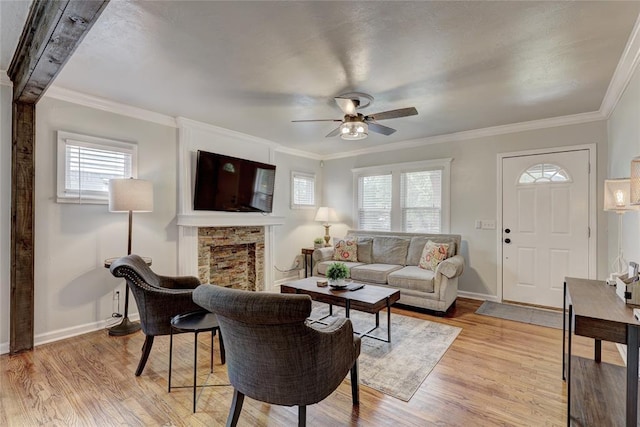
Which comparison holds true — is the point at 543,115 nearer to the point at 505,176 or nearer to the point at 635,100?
the point at 505,176

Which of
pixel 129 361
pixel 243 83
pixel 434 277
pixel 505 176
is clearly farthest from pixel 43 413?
pixel 505 176

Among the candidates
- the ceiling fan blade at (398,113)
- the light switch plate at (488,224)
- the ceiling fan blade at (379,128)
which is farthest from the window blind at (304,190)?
the light switch plate at (488,224)

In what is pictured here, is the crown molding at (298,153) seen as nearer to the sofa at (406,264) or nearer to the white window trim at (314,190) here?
the white window trim at (314,190)

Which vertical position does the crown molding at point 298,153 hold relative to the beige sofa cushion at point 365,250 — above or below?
above

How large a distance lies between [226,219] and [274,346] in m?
3.13

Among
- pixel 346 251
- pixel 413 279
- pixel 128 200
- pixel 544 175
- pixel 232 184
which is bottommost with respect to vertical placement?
pixel 413 279

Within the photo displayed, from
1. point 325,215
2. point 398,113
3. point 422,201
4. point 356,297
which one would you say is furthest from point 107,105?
point 422,201

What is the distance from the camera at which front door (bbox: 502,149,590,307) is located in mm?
3883

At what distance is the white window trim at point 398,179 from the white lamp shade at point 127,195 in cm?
366

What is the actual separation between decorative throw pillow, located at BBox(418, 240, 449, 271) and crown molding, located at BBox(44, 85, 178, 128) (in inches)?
150

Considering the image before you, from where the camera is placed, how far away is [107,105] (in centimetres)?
340

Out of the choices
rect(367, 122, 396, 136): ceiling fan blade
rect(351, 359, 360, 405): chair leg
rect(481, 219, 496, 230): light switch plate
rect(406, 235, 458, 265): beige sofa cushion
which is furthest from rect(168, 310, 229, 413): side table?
rect(481, 219, 496, 230): light switch plate

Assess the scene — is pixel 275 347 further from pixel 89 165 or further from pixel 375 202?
pixel 375 202

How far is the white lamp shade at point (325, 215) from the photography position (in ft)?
19.2
